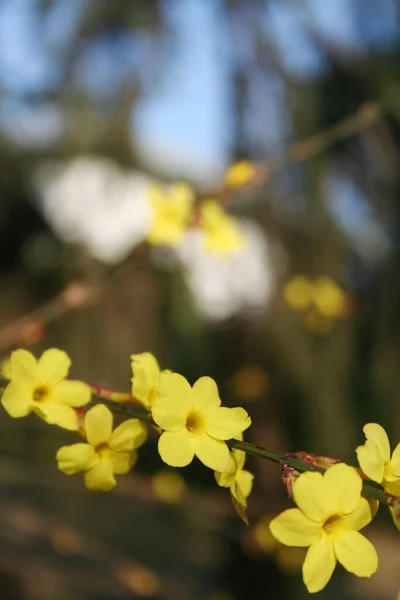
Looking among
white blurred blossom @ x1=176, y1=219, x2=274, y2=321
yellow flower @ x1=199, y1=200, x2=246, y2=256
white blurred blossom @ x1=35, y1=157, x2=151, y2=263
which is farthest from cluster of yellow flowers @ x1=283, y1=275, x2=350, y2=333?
white blurred blossom @ x1=35, y1=157, x2=151, y2=263

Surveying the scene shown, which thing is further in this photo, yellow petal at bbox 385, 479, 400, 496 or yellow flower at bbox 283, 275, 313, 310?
yellow flower at bbox 283, 275, 313, 310

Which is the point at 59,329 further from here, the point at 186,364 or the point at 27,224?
the point at 27,224

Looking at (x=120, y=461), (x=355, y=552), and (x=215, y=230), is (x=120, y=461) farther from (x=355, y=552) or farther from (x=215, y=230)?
(x=215, y=230)

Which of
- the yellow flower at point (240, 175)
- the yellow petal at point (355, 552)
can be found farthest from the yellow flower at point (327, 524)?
the yellow flower at point (240, 175)

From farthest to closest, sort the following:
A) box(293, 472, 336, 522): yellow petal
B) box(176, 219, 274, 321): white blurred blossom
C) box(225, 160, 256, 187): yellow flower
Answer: box(176, 219, 274, 321): white blurred blossom, box(225, 160, 256, 187): yellow flower, box(293, 472, 336, 522): yellow petal

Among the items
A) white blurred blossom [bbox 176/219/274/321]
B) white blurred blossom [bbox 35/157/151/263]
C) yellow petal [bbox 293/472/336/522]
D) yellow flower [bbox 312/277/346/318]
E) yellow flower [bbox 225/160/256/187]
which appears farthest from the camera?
white blurred blossom [bbox 35/157/151/263]

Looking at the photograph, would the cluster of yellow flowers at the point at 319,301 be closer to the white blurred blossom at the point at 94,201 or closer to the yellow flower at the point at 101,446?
the white blurred blossom at the point at 94,201

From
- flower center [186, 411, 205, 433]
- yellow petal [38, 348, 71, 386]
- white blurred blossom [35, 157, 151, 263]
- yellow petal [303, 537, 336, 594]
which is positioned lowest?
yellow petal [303, 537, 336, 594]

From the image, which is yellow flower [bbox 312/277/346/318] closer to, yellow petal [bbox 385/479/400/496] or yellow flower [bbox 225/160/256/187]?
yellow flower [bbox 225/160/256/187]
